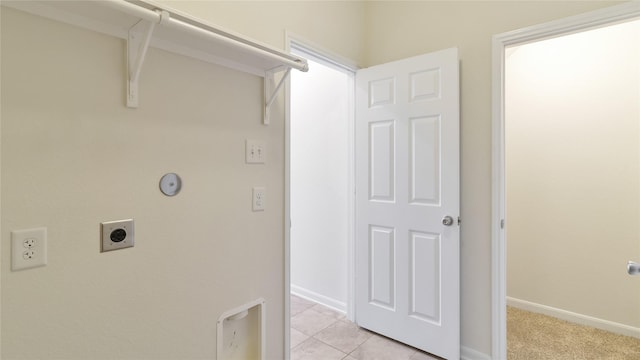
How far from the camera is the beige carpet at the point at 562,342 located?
204 cm

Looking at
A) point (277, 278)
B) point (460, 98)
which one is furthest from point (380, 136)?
point (277, 278)

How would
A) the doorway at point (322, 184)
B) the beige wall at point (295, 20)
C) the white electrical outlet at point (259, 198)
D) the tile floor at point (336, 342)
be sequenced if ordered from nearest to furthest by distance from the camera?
the beige wall at point (295, 20)
the white electrical outlet at point (259, 198)
the tile floor at point (336, 342)
the doorway at point (322, 184)

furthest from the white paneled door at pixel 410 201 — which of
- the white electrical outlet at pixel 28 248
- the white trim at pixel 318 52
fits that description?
the white electrical outlet at pixel 28 248

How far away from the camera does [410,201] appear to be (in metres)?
2.08

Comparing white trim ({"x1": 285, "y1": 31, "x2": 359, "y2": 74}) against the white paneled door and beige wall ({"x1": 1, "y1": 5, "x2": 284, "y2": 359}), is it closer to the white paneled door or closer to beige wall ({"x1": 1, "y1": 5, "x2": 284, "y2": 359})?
the white paneled door

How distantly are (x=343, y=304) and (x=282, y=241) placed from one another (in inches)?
48.2

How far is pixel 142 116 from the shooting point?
118cm

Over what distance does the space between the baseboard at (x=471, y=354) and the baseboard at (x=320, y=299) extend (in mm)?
935

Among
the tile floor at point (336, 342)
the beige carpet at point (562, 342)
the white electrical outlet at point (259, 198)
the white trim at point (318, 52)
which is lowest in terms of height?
the beige carpet at point (562, 342)

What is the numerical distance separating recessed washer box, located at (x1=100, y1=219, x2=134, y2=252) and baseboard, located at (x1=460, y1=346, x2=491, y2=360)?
1992 millimetres

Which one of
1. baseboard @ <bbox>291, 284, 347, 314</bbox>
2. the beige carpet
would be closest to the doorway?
baseboard @ <bbox>291, 284, 347, 314</bbox>

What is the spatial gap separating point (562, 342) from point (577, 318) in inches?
16.7

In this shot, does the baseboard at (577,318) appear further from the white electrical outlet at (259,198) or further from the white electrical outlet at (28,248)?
the white electrical outlet at (28,248)

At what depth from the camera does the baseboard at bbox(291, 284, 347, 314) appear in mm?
2629
